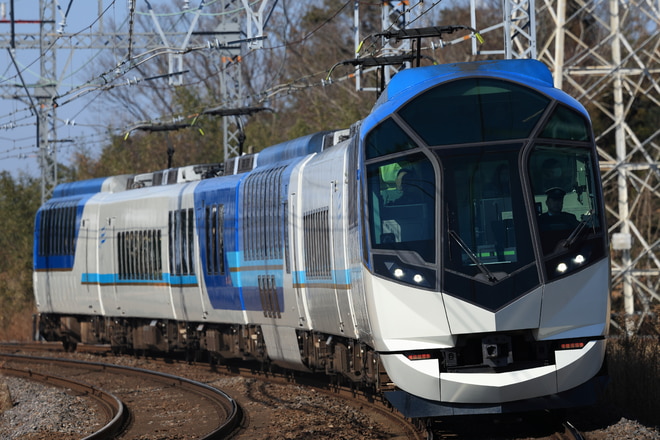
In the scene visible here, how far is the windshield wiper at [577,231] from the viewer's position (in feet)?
34.0

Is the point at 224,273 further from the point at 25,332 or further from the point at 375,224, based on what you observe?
the point at 25,332

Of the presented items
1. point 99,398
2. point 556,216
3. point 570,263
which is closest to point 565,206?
point 556,216

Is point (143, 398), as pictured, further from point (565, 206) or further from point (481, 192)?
point (565, 206)

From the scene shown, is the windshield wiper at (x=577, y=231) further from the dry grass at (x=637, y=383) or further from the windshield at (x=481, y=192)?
the dry grass at (x=637, y=383)

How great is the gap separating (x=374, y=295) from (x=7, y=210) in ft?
110

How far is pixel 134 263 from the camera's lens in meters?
22.7

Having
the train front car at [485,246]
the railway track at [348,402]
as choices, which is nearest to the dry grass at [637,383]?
the railway track at [348,402]

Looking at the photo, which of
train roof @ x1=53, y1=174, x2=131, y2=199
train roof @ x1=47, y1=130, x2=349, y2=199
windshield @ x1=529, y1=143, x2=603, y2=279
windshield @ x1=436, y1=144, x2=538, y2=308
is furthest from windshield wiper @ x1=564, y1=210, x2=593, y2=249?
train roof @ x1=53, y1=174, x2=131, y2=199

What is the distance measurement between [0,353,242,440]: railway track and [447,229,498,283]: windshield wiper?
377cm

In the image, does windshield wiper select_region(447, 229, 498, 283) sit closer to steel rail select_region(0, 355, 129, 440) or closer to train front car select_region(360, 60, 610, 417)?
train front car select_region(360, 60, 610, 417)

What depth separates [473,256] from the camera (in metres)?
10.3

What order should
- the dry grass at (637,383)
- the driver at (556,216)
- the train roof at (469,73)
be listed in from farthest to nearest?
the dry grass at (637,383) < the train roof at (469,73) < the driver at (556,216)

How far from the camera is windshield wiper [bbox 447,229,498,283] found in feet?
33.4

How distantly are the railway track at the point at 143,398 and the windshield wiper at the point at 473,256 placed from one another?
377cm
